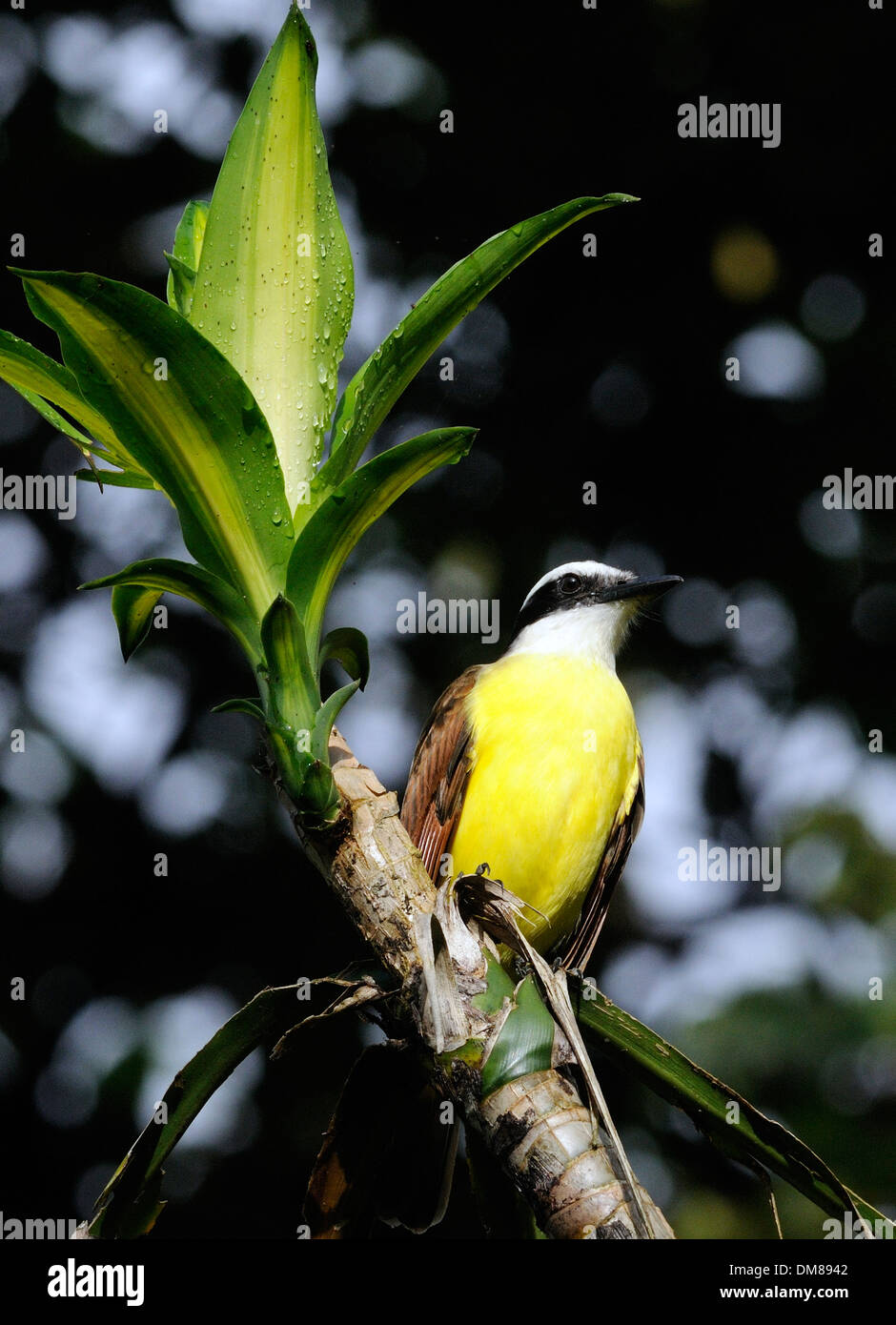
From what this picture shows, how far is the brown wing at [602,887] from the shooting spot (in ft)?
8.96

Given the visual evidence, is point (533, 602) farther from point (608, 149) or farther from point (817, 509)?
point (608, 149)

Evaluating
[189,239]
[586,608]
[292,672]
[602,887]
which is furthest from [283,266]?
[586,608]

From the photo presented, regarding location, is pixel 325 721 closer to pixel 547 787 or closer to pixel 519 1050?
pixel 519 1050

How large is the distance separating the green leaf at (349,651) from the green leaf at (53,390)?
35cm

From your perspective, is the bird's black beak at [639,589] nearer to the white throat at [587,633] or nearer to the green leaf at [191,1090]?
the white throat at [587,633]

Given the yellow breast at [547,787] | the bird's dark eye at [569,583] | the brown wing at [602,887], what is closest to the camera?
the yellow breast at [547,787]

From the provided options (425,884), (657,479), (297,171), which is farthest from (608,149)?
(425,884)

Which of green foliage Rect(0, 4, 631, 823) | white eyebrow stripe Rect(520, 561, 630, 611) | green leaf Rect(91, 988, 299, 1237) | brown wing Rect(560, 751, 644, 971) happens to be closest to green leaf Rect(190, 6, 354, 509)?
green foliage Rect(0, 4, 631, 823)

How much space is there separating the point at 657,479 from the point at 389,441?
973 millimetres

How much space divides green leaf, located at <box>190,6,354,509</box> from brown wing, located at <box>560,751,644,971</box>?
1489 millimetres

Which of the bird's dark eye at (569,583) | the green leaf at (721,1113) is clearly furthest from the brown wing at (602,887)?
the green leaf at (721,1113)

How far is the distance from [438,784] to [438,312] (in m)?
1.47

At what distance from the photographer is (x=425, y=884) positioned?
139 centimetres

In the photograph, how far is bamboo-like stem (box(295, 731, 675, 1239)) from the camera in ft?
3.99
